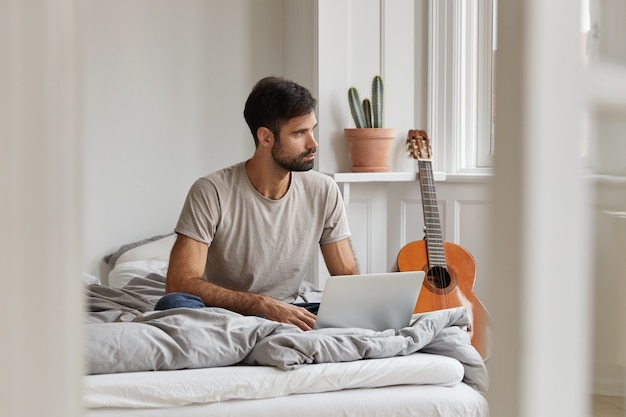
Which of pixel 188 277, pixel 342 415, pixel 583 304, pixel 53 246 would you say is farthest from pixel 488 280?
pixel 188 277

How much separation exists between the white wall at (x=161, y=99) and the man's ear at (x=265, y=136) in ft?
6.30

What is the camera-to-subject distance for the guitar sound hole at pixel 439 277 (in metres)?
4.02

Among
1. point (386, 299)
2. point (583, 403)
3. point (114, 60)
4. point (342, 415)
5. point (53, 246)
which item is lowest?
point (342, 415)

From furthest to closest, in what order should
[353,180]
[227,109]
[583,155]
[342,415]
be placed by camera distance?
[227,109], [353,180], [342,415], [583,155]

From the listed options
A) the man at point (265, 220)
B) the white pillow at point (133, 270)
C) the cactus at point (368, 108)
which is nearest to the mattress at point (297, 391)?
the man at point (265, 220)

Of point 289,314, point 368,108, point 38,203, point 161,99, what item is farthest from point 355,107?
point 38,203

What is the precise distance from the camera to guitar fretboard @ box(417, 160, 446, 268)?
402 cm

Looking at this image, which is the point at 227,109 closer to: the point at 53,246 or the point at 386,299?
the point at 386,299

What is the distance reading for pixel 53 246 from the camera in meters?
0.71

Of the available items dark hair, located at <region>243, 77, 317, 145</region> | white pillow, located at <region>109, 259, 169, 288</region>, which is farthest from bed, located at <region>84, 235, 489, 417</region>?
white pillow, located at <region>109, 259, 169, 288</region>

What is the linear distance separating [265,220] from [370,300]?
683 mm

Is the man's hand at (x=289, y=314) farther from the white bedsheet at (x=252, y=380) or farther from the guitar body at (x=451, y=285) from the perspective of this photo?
the guitar body at (x=451, y=285)

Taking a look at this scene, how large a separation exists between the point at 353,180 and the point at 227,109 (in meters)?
1.24

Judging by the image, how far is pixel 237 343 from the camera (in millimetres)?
2328
